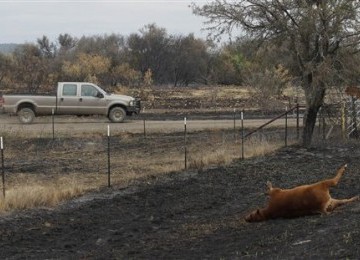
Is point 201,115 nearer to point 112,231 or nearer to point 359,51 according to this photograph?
point 359,51

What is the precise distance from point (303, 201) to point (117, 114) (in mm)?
21506

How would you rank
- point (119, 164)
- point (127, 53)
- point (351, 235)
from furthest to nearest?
1. point (127, 53)
2. point (119, 164)
3. point (351, 235)

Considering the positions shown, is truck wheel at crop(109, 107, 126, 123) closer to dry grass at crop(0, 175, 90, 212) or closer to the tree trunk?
the tree trunk

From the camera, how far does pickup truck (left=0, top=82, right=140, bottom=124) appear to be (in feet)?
94.5

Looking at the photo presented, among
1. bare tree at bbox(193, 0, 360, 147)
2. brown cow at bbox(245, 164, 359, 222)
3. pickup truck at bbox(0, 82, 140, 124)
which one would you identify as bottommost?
brown cow at bbox(245, 164, 359, 222)

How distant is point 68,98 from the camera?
28.9 meters

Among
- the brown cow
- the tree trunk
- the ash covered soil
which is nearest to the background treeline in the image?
the tree trunk

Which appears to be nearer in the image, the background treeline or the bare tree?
the bare tree

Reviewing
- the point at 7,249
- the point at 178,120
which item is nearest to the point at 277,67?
the point at 178,120

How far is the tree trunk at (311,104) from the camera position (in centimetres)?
1850

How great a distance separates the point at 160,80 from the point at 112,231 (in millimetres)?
66082

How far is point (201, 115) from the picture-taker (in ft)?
114

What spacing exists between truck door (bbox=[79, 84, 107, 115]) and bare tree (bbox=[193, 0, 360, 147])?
36.8ft

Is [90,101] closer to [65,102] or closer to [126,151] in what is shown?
[65,102]
